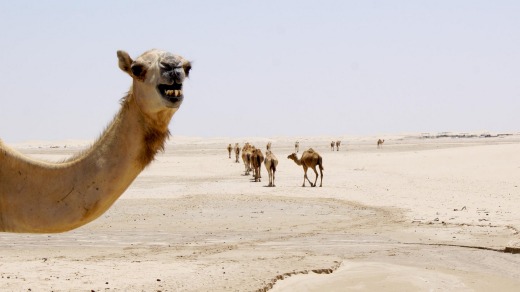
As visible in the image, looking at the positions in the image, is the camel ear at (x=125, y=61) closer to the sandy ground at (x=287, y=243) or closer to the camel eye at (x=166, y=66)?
the camel eye at (x=166, y=66)

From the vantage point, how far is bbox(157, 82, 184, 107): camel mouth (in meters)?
4.18

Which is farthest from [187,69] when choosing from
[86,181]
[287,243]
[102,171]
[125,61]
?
[287,243]

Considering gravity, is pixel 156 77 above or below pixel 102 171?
above

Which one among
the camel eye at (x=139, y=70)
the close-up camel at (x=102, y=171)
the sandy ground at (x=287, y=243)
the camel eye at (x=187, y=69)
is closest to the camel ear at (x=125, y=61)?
the close-up camel at (x=102, y=171)

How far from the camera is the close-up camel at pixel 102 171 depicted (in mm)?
4438

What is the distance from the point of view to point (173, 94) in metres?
4.20

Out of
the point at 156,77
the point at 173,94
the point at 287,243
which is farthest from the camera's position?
the point at 287,243

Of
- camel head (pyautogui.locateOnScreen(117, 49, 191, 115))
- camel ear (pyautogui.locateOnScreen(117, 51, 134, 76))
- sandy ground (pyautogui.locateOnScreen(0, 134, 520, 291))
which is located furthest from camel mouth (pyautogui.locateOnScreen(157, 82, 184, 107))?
sandy ground (pyautogui.locateOnScreen(0, 134, 520, 291))

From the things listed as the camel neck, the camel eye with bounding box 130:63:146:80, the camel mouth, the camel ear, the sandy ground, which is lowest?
the sandy ground

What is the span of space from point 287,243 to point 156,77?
28.5 ft

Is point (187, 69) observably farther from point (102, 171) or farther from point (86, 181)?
point (86, 181)

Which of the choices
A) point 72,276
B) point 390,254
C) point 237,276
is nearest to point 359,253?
point 390,254

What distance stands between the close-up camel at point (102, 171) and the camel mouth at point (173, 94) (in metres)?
0.12

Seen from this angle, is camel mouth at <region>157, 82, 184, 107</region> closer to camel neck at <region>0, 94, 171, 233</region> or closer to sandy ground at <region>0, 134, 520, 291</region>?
camel neck at <region>0, 94, 171, 233</region>
